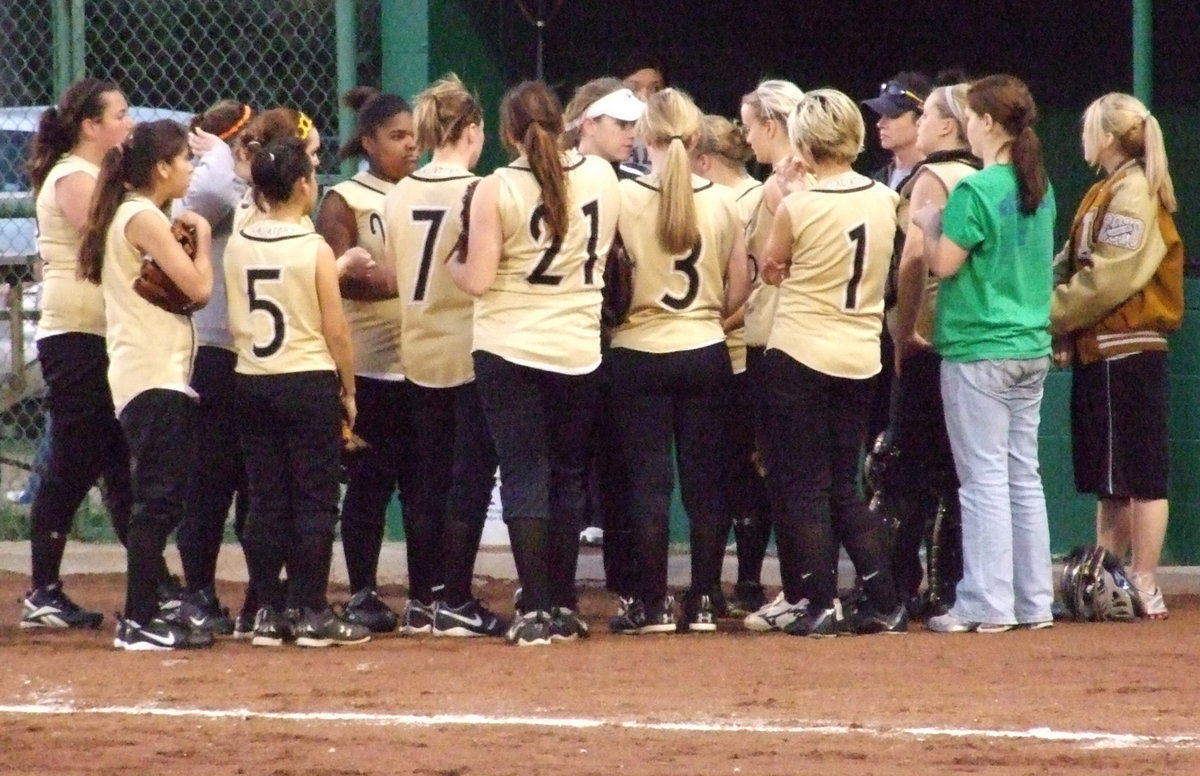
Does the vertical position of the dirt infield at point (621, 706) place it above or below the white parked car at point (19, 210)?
below

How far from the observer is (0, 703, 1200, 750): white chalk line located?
5578 millimetres

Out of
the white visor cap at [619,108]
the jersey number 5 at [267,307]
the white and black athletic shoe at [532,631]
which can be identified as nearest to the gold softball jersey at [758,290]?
the white visor cap at [619,108]

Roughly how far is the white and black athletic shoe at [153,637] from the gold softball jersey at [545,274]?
1.37 metres

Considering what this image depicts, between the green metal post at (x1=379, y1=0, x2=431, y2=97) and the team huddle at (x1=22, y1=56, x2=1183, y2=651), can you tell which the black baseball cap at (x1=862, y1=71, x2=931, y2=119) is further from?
the green metal post at (x1=379, y1=0, x2=431, y2=97)

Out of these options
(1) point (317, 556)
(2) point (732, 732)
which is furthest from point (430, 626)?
(2) point (732, 732)

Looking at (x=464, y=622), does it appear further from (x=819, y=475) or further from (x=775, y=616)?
(x=819, y=475)

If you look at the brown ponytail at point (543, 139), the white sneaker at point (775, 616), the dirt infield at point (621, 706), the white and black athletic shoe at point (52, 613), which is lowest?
the white and black athletic shoe at point (52, 613)

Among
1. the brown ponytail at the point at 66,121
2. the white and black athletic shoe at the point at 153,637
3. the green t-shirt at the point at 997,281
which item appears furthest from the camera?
the brown ponytail at the point at 66,121

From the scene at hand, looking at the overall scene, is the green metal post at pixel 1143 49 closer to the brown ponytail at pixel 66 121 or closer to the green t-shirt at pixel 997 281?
the green t-shirt at pixel 997 281

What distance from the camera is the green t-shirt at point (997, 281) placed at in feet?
23.9

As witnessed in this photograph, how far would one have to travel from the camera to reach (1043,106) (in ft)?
35.9

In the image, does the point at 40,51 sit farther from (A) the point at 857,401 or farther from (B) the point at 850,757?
(B) the point at 850,757

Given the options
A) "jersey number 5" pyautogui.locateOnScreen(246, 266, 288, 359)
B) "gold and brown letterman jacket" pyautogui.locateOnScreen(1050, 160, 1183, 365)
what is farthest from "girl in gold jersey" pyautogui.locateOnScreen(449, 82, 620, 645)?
"gold and brown letterman jacket" pyautogui.locateOnScreen(1050, 160, 1183, 365)

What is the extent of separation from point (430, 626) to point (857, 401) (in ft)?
5.57
